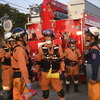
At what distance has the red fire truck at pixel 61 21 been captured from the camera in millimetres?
8594

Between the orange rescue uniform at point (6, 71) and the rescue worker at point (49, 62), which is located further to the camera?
the rescue worker at point (49, 62)

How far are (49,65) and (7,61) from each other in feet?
3.27

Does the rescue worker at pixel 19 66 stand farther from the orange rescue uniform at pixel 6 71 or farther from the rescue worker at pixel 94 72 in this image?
the rescue worker at pixel 94 72

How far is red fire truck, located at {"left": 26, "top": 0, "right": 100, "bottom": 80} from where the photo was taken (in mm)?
8594

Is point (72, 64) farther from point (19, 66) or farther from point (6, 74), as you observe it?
point (19, 66)

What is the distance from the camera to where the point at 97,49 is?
432cm

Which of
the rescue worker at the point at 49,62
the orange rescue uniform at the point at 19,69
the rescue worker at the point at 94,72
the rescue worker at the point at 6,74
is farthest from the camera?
the rescue worker at the point at 49,62

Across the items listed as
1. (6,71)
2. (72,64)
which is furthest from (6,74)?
(72,64)

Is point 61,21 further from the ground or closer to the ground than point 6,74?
further from the ground

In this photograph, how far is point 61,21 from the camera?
9.17m

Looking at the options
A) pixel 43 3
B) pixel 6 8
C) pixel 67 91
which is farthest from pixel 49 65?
pixel 6 8

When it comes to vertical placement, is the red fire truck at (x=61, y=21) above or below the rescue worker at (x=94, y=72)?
above

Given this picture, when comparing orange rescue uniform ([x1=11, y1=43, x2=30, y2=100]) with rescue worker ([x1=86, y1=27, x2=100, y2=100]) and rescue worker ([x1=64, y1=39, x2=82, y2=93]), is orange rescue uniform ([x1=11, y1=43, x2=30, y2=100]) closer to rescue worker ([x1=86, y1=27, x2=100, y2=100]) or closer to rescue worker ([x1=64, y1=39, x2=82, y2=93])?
rescue worker ([x1=86, y1=27, x2=100, y2=100])

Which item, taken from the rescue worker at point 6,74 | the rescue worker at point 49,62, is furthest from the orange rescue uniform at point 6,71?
the rescue worker at point 49,62
